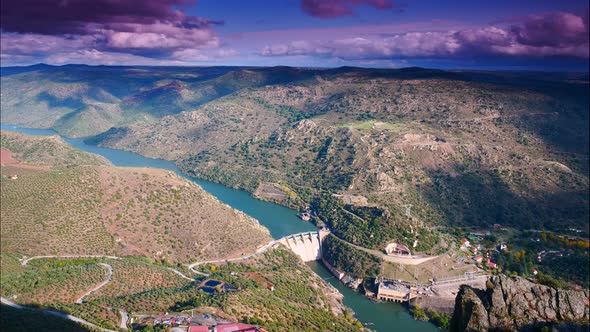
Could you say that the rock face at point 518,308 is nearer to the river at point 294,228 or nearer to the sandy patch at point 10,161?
the river at point 294,228

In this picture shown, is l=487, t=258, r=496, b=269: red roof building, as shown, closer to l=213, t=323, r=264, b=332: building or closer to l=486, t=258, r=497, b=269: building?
l=486, t=258, r=497, b=269: building

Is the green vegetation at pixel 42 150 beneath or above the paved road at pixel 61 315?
above

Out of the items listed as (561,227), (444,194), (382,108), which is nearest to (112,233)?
(444,194)

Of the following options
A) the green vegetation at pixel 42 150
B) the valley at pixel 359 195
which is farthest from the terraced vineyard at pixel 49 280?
the green vegetation at pixel 42 150

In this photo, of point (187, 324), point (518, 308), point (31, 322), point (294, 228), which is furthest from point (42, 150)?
point (518, 308)

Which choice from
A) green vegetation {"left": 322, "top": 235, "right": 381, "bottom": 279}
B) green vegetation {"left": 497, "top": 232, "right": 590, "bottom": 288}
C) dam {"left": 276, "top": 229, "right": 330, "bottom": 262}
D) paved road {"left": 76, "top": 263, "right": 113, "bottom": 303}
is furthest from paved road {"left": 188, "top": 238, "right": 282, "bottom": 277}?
green vegetation {"left": 497, "top": 232, "right": 590, "bottom": 288}

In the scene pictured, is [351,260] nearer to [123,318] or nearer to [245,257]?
[245,257]
